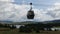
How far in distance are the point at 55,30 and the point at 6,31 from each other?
7.52 feet

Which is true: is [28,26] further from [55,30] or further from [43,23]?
[55,30]

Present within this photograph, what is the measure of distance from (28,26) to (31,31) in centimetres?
28

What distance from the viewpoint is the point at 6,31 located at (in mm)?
8273

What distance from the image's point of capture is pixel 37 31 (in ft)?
27.2

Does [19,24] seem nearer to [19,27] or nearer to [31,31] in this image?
[19,27]

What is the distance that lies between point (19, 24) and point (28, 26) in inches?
17.4

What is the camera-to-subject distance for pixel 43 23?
834 cm

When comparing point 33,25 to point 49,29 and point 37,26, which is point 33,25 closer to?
point 37,26

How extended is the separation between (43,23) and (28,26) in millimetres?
714

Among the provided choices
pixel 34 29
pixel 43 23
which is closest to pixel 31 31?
pixel 34 29

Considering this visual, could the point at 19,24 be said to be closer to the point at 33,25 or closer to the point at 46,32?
the point at 33,25

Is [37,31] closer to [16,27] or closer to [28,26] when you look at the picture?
[28,26]

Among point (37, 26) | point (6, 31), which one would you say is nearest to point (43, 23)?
point (37, 26)

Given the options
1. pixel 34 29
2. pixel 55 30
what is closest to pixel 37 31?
pixel 34 29
